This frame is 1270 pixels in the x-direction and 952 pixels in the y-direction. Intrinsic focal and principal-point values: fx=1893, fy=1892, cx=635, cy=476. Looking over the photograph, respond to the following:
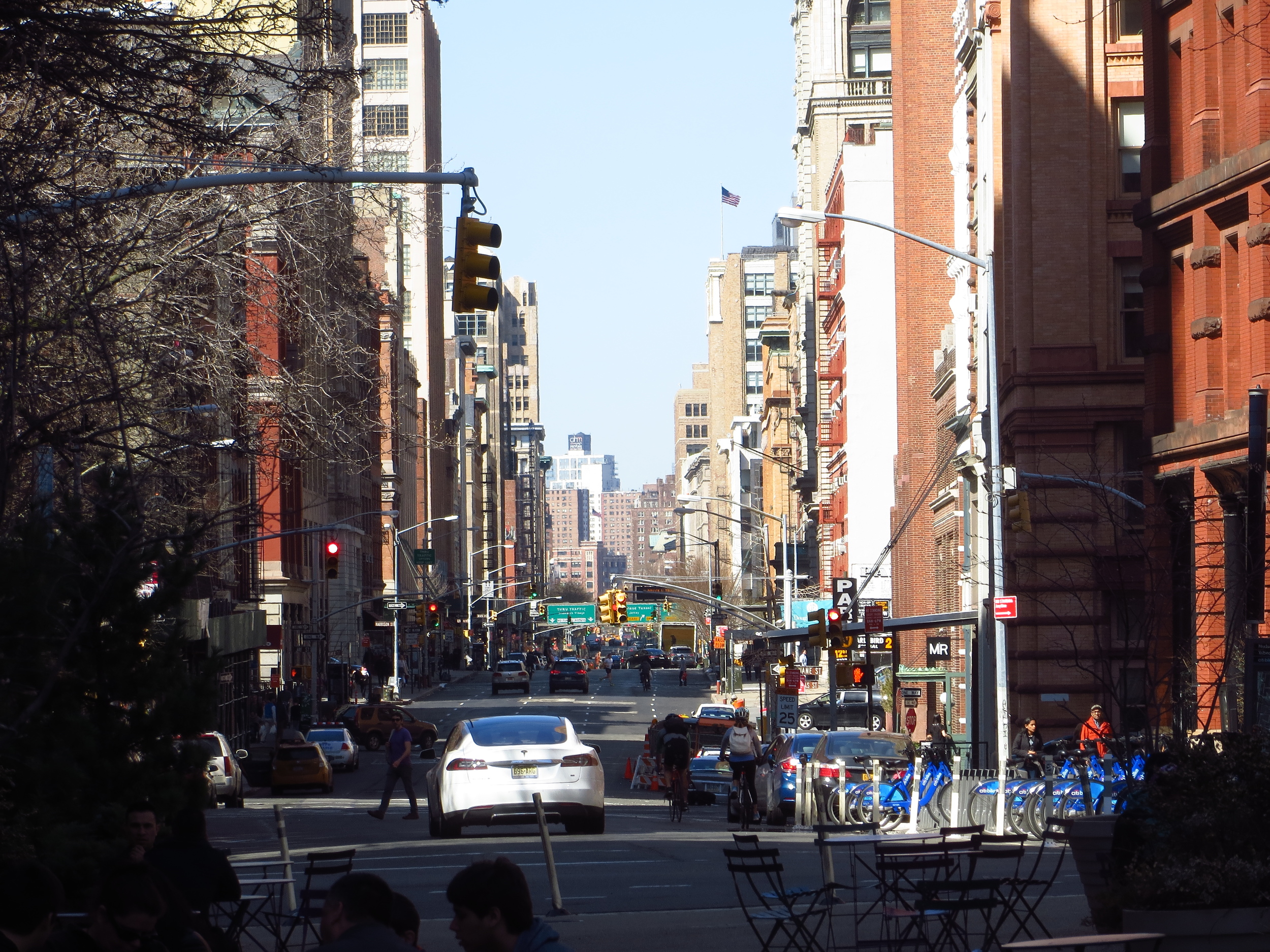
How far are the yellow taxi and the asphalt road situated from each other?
38 cm

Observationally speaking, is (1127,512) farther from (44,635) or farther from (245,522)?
(44,635)

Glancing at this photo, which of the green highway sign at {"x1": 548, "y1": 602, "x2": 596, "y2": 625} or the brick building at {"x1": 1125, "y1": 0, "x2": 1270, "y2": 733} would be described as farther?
the green highway sign at {"x1": 548, "y1": 602, "x2": 596, "y2": 625}

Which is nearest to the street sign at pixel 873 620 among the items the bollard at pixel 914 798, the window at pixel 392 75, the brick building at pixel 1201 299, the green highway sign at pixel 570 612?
the brick building at pixel 1201 299

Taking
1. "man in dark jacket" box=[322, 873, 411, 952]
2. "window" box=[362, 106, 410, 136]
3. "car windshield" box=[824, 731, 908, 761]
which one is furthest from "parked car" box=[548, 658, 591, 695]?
"man in dark jacket" box=[322, 873, 411, 952]

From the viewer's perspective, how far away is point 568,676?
9756 centimetres

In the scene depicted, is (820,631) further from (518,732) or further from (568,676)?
(568,676)

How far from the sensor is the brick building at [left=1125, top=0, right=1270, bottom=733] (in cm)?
2528

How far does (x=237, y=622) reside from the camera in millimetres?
59688

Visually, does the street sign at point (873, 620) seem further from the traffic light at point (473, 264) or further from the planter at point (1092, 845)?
the planter at point (1092, 845)

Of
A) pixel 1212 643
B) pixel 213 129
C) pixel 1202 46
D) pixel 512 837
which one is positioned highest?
pixel 1202 46

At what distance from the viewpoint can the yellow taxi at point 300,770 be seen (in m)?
42.4

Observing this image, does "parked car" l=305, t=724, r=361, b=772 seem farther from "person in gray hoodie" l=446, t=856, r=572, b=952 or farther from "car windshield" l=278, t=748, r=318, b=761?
"person in gray hoodie" l=446, t=856, r=572, b=952

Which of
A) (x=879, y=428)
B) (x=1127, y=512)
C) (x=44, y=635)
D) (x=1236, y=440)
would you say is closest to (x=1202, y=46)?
(x=1236, y=440)

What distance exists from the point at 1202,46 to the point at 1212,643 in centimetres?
844
